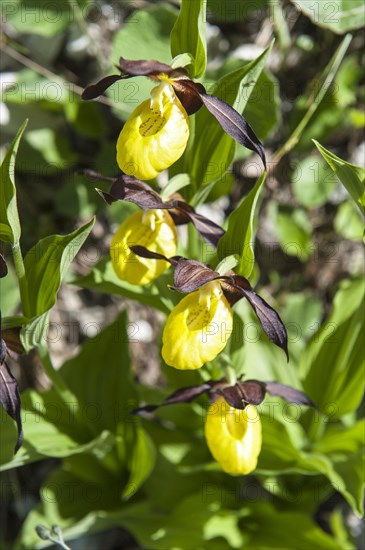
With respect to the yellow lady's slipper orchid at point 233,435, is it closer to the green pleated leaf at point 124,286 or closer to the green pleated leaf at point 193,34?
the green pleated leaf at point 124,286

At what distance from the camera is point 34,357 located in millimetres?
2047

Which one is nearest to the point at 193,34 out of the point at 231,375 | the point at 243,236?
the point at 243,236

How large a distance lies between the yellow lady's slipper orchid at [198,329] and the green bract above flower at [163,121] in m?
0.23

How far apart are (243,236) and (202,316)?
0.51 ft

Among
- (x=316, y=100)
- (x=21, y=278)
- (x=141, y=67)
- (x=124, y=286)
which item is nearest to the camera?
(x=141, y=67)

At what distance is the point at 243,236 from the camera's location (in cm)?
116

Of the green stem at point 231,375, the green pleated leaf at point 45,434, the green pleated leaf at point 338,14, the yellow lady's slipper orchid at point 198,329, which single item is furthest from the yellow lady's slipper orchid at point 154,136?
the green pleated leaf at point 45,434

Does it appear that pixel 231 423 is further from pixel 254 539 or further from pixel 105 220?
pixel 105 220

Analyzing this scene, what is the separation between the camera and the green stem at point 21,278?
1.21 m

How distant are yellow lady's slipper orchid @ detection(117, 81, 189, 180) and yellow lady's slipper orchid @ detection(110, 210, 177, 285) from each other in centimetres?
16

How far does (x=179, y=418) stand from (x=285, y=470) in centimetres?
30

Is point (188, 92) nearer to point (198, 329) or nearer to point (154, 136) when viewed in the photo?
point (154, 136)

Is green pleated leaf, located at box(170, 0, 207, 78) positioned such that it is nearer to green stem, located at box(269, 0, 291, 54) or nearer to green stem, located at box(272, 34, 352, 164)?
green stem, located at box(272, 34, 352, 164)

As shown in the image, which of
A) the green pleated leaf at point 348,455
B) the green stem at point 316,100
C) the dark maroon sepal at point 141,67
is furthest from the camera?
the green stem at point 316,100
